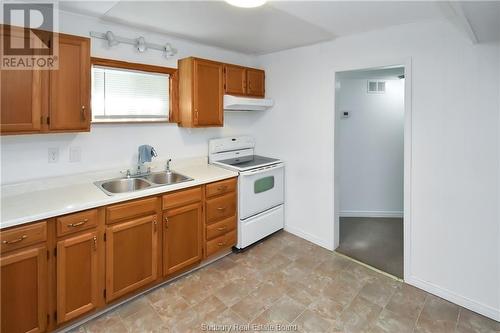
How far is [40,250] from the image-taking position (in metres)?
1.83

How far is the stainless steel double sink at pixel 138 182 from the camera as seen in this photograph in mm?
2584

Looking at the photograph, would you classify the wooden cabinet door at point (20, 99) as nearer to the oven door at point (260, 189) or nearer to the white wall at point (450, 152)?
the oven door at point (260, 189)

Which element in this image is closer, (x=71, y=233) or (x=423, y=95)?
(x=71, y=233)

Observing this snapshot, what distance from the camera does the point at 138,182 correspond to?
273 centimetres

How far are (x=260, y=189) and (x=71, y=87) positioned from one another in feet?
6.77

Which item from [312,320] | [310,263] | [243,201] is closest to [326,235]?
[310,263]

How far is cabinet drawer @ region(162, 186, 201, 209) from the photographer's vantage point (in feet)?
8.14

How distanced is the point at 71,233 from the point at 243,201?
5.44 ft

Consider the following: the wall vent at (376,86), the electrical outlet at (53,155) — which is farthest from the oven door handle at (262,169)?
the wall vent at (376,86)

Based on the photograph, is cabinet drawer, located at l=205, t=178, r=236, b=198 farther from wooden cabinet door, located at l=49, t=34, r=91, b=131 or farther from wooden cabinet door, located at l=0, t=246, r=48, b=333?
wooden cabinet door, located at l=0, t=246, r=48, b=333

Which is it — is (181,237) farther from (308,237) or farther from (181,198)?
(308,237)

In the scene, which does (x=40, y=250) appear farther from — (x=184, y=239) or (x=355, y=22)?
(x=355, y=22)

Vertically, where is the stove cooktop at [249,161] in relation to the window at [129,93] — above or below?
below

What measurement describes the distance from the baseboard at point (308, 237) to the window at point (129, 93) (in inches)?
79.8
